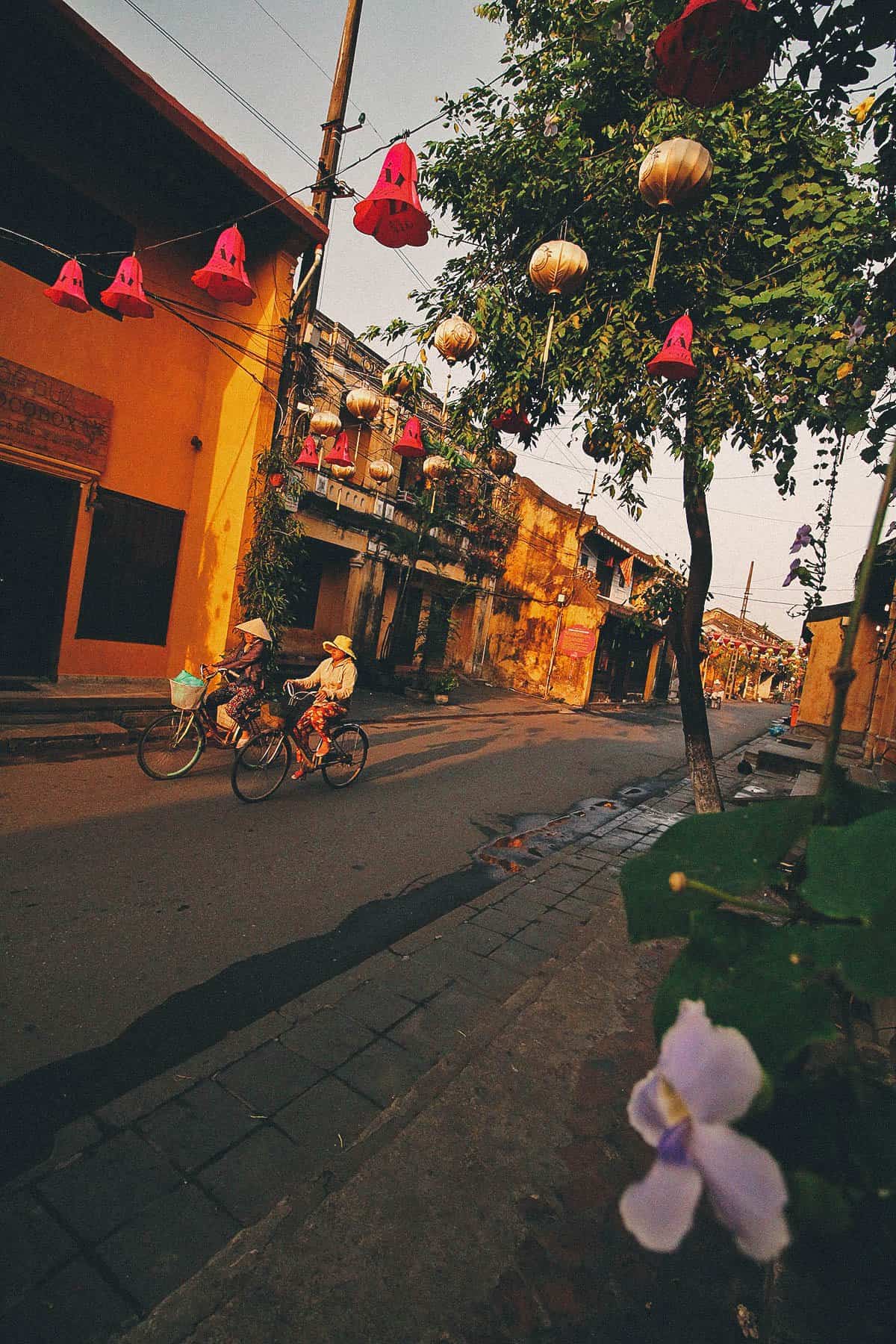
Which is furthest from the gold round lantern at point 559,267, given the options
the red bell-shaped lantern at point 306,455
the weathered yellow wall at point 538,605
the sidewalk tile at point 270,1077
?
the weathered yellow wall at point 538,605

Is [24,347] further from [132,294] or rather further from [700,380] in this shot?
[700,380]

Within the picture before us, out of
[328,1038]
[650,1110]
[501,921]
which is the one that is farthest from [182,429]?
[650,1110]

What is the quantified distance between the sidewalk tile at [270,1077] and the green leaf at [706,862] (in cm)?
229

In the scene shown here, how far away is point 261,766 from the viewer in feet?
21.1

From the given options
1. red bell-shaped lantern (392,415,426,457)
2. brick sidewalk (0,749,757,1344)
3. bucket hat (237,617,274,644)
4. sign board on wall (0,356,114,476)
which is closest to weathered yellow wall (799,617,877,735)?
red bell-shaped lantern (392,415,426,457)

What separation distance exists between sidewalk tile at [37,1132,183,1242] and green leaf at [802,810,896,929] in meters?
2.30

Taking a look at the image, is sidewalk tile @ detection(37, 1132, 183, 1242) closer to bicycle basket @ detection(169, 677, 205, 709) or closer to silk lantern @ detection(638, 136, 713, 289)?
bicycle basket @ detection(169, 677, 205, 709)

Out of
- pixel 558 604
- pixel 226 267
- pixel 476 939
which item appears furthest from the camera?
pixel 558 604

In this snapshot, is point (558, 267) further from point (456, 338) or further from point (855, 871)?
point (855, 871)

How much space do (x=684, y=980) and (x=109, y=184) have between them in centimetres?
1098

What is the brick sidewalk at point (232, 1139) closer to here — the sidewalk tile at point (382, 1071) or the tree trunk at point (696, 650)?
the sidewalk tile at point (382, 1071)

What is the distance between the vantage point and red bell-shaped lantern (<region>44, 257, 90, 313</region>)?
6.62m

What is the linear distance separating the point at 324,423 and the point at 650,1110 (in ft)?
34.5

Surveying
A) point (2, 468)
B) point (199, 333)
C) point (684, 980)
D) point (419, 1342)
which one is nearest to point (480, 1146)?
point (419, 1342)
